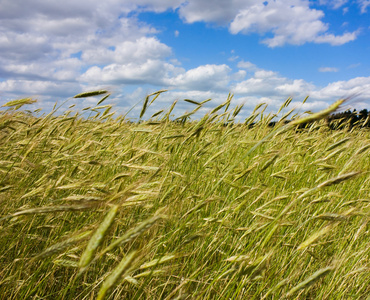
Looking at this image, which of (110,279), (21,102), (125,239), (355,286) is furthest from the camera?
(21,102)

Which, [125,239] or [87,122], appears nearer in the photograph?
[125,239]

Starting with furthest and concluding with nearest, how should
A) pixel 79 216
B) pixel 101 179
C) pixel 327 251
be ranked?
1. pixel 101 179
2. pixel 327 251
3. pixel 79 216

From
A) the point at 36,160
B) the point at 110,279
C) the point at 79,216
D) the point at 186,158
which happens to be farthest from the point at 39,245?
the point at 110,279

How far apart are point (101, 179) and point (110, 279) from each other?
172cm

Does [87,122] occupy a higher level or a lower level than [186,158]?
higher

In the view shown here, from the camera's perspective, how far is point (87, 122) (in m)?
3.30

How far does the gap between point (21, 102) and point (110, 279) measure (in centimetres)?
188

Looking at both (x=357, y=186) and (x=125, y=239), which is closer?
(x=125, y=239)

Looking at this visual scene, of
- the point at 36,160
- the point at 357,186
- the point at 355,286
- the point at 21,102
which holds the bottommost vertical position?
the point at 355,286

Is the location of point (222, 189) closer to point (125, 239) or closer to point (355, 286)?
point (355, 286)

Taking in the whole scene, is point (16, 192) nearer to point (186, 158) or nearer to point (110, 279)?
point (186, 158)

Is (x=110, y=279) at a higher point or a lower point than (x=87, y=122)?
lower

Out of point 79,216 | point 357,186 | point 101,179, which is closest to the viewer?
point 79,216

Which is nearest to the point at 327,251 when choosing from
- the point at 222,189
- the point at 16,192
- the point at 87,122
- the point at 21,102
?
the point at 222,189
